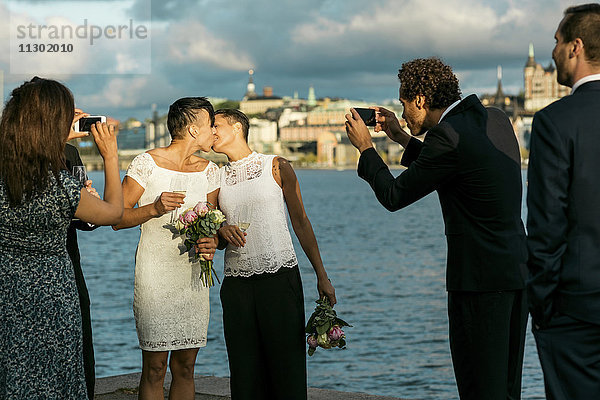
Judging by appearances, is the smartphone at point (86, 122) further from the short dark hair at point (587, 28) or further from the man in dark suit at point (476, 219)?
the short dark hair at point (587, 28)

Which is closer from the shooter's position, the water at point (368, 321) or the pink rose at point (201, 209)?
the pink rose at point (201, 209)

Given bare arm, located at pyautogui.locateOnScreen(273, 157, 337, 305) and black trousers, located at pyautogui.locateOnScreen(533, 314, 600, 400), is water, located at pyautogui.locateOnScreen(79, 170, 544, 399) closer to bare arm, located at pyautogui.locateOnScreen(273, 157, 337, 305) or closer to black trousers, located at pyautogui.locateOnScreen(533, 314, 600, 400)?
bare arm, located at pyautogui.locateOnScreen(273, 157, 337, 305)

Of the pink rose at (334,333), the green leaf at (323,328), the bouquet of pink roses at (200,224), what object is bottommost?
the pink rose at (334,333)

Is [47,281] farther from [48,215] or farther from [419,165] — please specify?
[419,165]

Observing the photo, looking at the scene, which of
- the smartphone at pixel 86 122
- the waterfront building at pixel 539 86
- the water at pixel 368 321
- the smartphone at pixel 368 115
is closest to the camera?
the smartphone at pixel 86 122

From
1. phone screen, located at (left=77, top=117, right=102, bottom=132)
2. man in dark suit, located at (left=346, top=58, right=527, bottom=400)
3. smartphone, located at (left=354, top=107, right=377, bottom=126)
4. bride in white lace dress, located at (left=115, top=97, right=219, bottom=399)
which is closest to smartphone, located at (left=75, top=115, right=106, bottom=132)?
phone screen, located at (left=77, top=117, right=102, bottom=132)

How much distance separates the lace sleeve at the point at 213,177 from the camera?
3934 mm

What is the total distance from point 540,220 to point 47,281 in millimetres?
1567

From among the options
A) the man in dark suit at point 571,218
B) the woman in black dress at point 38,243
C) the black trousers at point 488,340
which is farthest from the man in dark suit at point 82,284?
the man in dark suit at point 571,218

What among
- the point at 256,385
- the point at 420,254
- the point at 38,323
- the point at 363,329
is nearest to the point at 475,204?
the point at 256,385

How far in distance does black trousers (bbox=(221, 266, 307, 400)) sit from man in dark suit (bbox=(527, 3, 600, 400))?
4.53ft

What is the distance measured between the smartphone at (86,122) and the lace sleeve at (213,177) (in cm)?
71

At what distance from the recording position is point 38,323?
2818 mm

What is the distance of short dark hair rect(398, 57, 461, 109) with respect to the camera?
10.4ft
